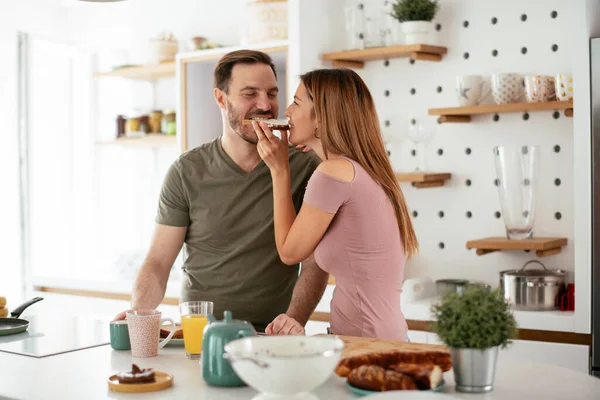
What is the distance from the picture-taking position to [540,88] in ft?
11.1

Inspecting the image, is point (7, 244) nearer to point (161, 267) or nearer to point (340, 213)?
point (161, 267)

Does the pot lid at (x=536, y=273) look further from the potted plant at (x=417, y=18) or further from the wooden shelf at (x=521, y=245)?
the potted plant at (x=417, y=18)

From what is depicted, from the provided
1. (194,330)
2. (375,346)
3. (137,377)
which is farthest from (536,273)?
(137,377)

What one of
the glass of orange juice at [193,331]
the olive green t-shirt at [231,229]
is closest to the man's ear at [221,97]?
the olive green t-shirt at [231,229]

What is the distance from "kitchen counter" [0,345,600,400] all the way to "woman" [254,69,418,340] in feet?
1.24

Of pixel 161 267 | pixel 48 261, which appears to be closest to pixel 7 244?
pixel 48 261

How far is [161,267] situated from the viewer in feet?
8.84

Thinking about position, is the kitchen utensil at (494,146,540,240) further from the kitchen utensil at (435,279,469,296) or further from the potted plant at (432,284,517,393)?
the potted plant at (432,284,517,393)

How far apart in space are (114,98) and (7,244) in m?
1.19

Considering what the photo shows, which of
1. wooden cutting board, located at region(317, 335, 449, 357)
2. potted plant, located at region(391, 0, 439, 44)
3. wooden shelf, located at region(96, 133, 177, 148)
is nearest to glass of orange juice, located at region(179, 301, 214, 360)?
wooden cutting board, located at region(317, 335, 449, 357)

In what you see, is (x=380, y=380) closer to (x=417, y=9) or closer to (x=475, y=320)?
(x=475, y=320)

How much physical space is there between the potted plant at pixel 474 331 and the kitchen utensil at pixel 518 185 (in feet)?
6.04

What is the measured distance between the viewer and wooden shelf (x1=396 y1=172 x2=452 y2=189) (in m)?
3.65

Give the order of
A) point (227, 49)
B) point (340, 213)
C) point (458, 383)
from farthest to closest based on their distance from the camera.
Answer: point (227, 49) < point (340, 213) < point (458, 383)
